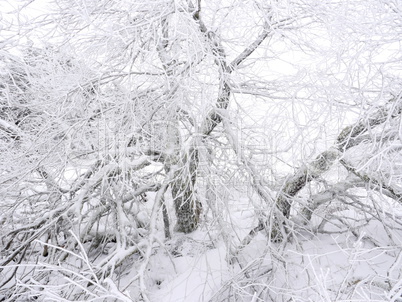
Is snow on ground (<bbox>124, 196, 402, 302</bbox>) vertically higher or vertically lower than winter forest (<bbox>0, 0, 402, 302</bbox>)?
lower

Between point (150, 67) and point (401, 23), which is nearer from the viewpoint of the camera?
point (401, 23)

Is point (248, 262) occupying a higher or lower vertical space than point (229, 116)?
lower

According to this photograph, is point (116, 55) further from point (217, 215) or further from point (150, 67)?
point (217, 215)

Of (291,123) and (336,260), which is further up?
(291,123)

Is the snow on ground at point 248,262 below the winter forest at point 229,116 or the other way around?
below

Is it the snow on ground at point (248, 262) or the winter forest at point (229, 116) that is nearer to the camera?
the winter forest at point (229, 116)

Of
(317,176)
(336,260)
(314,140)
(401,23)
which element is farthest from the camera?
(336,260)

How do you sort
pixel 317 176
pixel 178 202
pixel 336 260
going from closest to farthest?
pixel 317 176 < pixel 336 260 < pixel 178 202

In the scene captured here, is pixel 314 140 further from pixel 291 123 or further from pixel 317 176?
pixel 317 176

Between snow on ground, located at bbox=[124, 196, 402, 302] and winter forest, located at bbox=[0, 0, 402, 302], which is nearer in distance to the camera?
winter forest, located at bbox=[0, 0, 402, 302]

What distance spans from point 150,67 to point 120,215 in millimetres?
1980

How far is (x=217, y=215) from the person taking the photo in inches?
152

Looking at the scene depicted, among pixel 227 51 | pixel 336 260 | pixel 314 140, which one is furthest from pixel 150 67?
pixel 336 260

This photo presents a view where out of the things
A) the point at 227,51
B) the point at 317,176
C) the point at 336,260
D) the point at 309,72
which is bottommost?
the point at 336,260
